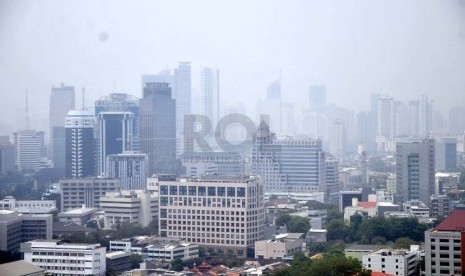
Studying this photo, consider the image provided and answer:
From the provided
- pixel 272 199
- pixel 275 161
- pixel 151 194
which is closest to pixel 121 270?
pixel 151 194

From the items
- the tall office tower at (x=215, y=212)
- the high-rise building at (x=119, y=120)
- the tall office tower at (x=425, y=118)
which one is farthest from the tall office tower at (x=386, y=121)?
the tall office tower at (x=215, y=212)

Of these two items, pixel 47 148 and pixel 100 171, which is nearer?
pixel 100 171

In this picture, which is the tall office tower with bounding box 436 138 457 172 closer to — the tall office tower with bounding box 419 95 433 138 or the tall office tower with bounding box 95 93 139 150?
the tall office tower with bounding box 419 95 433 138

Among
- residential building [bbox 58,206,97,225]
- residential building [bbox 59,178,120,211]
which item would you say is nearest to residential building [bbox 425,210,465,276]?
residential building [bbox 58,206,97,225]

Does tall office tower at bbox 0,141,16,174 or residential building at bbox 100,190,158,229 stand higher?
tall office tower at bbox 0,141,16,174

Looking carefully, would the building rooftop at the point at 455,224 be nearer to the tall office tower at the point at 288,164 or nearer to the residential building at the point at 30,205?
the residential building at the point at 30,205

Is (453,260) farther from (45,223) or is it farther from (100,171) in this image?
(100,171)

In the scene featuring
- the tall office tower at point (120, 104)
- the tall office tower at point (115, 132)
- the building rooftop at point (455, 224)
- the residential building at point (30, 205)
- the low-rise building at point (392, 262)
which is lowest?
the low-rise building at point (392, 262)
